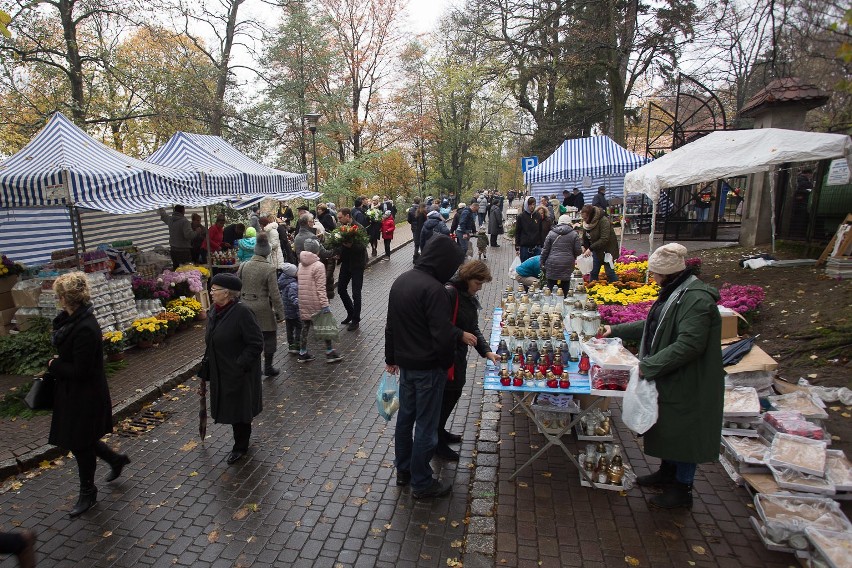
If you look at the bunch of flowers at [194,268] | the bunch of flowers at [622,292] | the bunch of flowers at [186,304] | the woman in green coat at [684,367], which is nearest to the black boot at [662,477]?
the woman in green coat at [684,367]

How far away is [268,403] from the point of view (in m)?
6.01

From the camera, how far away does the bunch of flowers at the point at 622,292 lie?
8203mm

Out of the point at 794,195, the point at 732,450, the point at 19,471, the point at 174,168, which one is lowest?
the point at 19,471

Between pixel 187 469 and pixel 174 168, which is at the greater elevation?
pixel 174 168

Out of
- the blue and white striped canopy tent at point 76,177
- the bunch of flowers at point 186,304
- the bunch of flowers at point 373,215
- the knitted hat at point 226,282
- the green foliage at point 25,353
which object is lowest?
the green foliage at point 25,353

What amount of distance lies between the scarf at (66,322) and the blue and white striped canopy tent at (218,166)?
7.02 metres

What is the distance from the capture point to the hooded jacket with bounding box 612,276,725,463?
10.9ft

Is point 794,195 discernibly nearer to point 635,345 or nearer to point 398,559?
point 635,345

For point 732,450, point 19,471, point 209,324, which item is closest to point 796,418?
point 732,450

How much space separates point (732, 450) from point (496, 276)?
30.9 ft

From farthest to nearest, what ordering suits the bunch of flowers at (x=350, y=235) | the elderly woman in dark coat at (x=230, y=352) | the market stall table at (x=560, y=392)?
the bunch of flowers at (x=350, y=235), the elderly woman in dark coat at (x=230, y=352), the market stall table at (x=560, y=392)

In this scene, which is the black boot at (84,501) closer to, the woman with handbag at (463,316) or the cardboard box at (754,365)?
the woman with handbag at (463,316)

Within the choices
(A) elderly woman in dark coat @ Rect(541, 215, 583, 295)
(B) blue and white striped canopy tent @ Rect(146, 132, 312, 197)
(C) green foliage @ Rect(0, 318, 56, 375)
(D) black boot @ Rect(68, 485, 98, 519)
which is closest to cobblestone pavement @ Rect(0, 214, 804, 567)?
(D) black boot @ Rect(68, 485, 98, 519)

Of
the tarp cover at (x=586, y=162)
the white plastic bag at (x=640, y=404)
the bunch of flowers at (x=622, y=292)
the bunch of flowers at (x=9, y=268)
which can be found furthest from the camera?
the tarp cover at (x=586, y=162)
